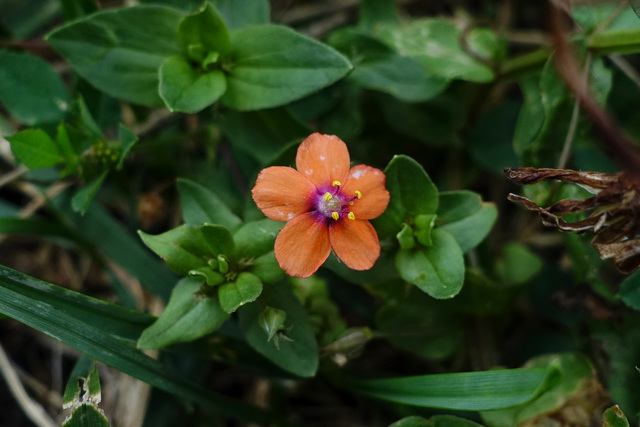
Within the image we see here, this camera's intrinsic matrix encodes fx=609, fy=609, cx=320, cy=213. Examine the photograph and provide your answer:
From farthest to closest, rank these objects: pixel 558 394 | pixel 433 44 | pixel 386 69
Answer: pixel 433 44, pixel 386 69, pixel 558 394

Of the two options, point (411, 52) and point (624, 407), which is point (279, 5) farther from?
point (624, 407)

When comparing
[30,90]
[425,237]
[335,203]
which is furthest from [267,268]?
[30,90]

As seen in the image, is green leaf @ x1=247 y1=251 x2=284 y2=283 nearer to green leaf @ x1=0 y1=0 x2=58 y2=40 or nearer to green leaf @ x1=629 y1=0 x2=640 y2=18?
green leaf @ x1=629 y1=0 x2=640 y2=18

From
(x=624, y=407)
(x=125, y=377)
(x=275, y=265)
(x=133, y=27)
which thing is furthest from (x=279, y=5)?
(x=624, y=407)

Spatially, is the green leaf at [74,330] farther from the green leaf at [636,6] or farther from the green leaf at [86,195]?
the green leaf at [636,6]

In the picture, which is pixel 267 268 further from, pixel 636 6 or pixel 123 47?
pixel 636 6

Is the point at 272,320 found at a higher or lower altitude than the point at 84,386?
higher
